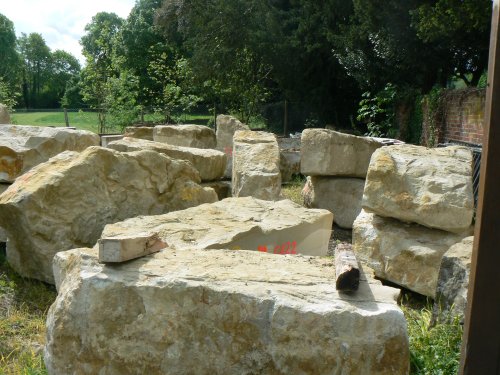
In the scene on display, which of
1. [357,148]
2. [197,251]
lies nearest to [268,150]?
[357,148]

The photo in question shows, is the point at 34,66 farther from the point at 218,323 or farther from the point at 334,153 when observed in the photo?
the point at 218,323

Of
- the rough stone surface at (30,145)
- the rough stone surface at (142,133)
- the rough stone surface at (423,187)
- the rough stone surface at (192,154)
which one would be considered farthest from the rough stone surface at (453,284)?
the rough stone surface at (142,133)

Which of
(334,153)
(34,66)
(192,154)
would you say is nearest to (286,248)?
(192,154)

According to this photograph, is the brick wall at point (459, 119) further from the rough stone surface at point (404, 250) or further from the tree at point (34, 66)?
the tree at point (34, 66)

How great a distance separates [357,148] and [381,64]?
20.7 feet

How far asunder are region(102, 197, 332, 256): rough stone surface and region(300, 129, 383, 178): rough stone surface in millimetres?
2221

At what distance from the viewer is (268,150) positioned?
23.1ft

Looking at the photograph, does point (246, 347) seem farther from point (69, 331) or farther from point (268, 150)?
point (268, 150)

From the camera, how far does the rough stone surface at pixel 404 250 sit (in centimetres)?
466

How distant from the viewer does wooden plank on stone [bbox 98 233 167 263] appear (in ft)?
8.66

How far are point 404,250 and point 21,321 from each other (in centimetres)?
310

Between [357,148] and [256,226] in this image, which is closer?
[256,226]

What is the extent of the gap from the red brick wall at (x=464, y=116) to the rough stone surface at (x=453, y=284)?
20.3ft

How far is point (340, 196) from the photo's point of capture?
7129 millimetres
